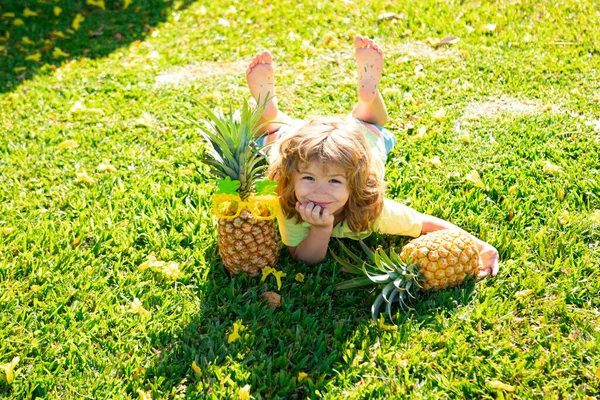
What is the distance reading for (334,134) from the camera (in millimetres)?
3395

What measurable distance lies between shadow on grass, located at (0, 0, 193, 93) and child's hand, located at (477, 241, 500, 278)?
16.2 ft

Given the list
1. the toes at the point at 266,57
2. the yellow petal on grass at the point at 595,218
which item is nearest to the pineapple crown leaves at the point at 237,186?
the toes at the point at 266,57

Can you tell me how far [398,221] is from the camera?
3756mm

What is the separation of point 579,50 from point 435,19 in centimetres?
162

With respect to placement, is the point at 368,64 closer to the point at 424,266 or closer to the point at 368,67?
the point at 368,67

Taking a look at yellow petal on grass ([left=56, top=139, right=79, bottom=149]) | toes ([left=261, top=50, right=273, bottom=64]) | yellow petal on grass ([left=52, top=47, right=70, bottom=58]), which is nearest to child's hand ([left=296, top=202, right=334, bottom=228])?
toes ([left=261, top=50, right=273, bottom=64])

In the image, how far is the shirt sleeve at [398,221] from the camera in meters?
3.73

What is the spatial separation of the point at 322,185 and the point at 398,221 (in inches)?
26.2

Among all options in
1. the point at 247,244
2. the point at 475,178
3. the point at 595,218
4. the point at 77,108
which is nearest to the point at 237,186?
the point at 247,244

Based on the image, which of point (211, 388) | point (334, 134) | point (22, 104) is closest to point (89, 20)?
point (22, 104)

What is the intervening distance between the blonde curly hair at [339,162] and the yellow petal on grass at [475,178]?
0.97 m

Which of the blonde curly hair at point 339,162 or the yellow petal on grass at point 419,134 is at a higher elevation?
the blonde curly hair at point 339,162

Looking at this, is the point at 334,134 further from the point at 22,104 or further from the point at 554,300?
the point at 22,104

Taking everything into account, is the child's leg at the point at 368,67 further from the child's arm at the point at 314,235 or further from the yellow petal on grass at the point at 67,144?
the yellow petal on grass at the point at 67,144
